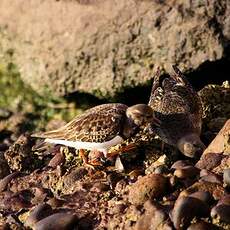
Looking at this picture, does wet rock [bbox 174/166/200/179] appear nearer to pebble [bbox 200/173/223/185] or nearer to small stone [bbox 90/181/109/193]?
pebble [bbox 200/173/223/185]

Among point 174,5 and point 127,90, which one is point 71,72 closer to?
point 127,90

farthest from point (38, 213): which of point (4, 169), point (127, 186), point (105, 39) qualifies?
point (105, 39)

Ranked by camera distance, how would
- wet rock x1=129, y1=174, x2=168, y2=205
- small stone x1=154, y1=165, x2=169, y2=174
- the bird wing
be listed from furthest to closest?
the bird wing → small stone x1=154, y1=165, x2=169, y2=174 → wet rock x1=129, y1=174, x2=168, y2=205

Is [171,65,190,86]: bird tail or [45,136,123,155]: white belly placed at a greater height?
[171,65,190,86]: bird tail

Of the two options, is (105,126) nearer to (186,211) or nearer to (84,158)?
(84,158)

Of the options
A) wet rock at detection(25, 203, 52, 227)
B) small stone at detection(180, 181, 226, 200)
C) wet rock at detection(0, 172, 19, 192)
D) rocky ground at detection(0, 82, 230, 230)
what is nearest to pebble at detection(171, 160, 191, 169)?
rocky ground at detection(0, 82, 230, 230)

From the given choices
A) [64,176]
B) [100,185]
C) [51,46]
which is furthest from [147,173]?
[51,46]

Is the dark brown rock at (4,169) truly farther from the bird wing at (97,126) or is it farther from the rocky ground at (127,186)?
the bird wing at (97,126)

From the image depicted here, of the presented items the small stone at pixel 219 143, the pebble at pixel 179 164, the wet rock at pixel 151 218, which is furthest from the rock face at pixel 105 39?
the wet rock at pixel 151 218
